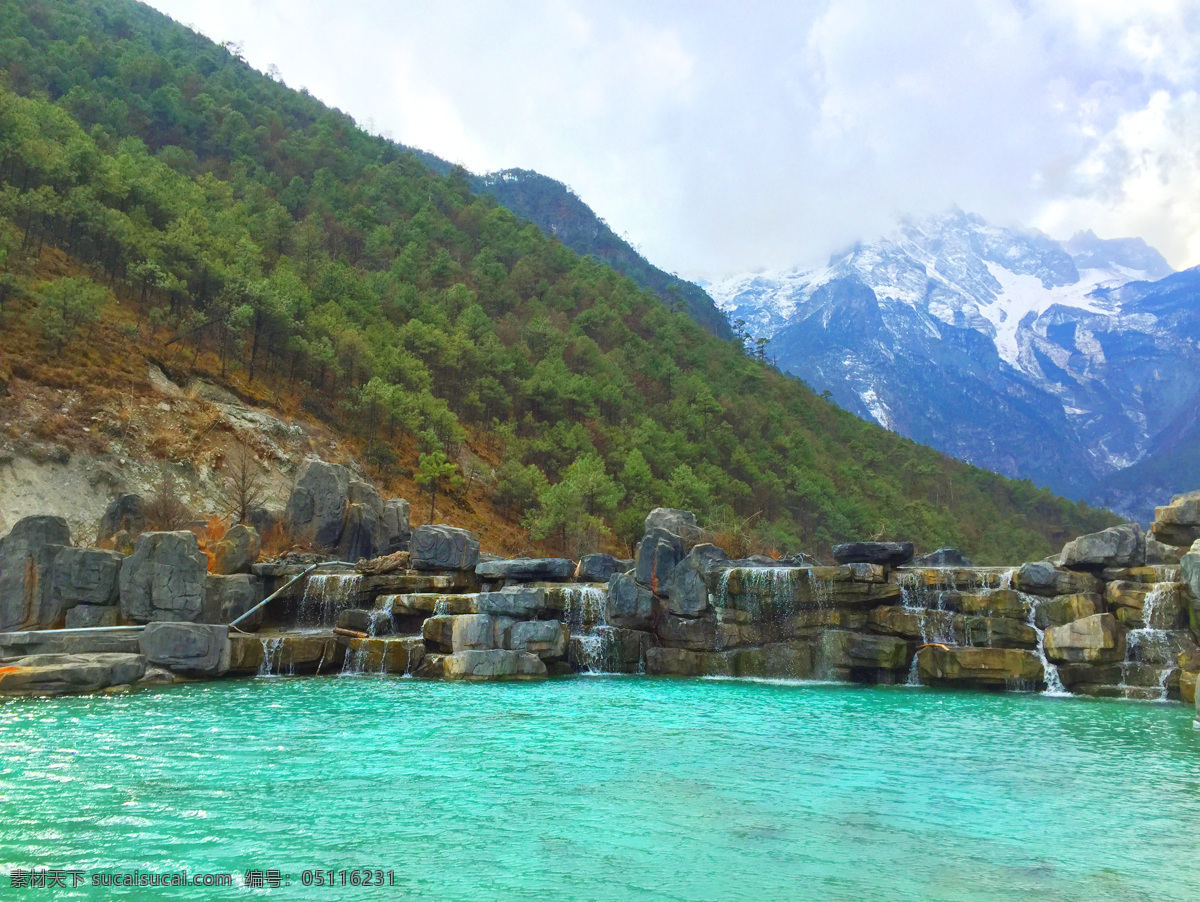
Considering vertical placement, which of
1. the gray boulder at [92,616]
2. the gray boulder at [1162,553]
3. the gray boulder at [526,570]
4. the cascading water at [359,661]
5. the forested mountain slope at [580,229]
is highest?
the forested mountain slope at [580,229]

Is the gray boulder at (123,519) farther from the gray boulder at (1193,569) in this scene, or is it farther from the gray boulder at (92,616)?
the gray boulder at (1193,569)

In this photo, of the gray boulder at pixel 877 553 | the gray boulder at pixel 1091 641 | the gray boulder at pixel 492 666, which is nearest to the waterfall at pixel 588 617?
the gray boulder at pixel 492 666

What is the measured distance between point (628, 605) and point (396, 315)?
41.6 meters

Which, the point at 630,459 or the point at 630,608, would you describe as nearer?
the point at 630,608

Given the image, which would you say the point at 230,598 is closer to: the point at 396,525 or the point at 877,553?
the point at 396,525

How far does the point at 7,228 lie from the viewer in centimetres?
3856

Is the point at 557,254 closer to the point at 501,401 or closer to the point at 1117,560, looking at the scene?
the point at 501,401

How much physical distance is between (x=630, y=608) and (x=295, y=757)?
14821 millimetres

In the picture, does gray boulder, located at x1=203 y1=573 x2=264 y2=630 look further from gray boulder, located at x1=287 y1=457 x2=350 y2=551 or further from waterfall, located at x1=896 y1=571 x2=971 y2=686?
waterfall, located at x1=896 y1=571 x2=971 y2=686

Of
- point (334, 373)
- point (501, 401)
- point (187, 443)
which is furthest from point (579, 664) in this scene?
point (501, 401)

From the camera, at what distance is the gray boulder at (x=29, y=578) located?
Result: 22.2 m

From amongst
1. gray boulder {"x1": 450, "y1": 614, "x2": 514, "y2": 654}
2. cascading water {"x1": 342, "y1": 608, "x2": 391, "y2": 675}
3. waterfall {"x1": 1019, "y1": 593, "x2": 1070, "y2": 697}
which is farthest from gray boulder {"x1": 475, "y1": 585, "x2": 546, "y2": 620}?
waterfall {"x1": 1019, "y1": 593, "x2": 1070, "y2": 697}

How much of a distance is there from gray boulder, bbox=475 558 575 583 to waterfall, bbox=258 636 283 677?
7.32 meters

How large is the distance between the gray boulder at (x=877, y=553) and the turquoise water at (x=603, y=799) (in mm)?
8327
